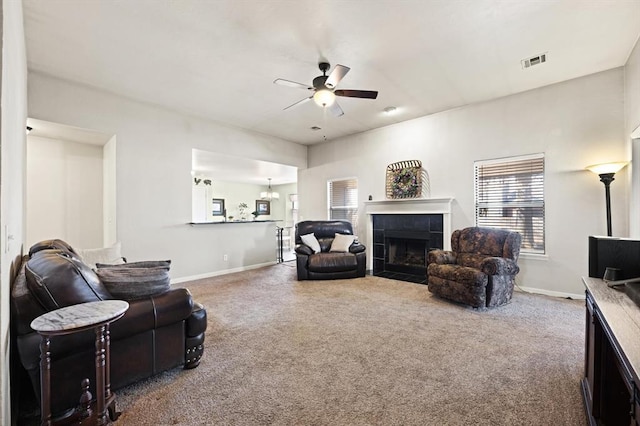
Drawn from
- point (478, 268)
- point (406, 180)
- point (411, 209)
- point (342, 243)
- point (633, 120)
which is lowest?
point (478, 268)

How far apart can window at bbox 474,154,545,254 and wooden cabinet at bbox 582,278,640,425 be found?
9.64ft

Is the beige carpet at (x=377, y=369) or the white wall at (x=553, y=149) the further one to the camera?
the white wall at (x=553, y=149)

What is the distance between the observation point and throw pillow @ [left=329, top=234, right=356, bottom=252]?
17.9ft

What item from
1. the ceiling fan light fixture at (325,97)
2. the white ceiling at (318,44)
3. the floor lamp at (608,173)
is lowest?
the floor lamp at (608,173)

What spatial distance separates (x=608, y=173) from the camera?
3.40 m

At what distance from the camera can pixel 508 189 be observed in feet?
14.6

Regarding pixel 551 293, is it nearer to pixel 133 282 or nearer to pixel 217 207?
pixel 133 282

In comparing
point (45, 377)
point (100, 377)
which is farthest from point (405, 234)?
point (45, 377)

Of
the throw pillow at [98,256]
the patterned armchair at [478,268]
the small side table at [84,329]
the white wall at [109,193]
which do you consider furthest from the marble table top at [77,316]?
the patterned armchair at [478,268]

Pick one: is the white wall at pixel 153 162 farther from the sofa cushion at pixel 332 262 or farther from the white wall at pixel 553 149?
the white wall at pixel 553 149

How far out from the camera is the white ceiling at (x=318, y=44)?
2504mm

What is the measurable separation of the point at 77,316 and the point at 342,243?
14.4 feet

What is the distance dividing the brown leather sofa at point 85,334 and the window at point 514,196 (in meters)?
4.52

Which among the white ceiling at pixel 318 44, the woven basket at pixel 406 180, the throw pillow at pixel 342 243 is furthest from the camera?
the throw pillow at pixel 342 243
